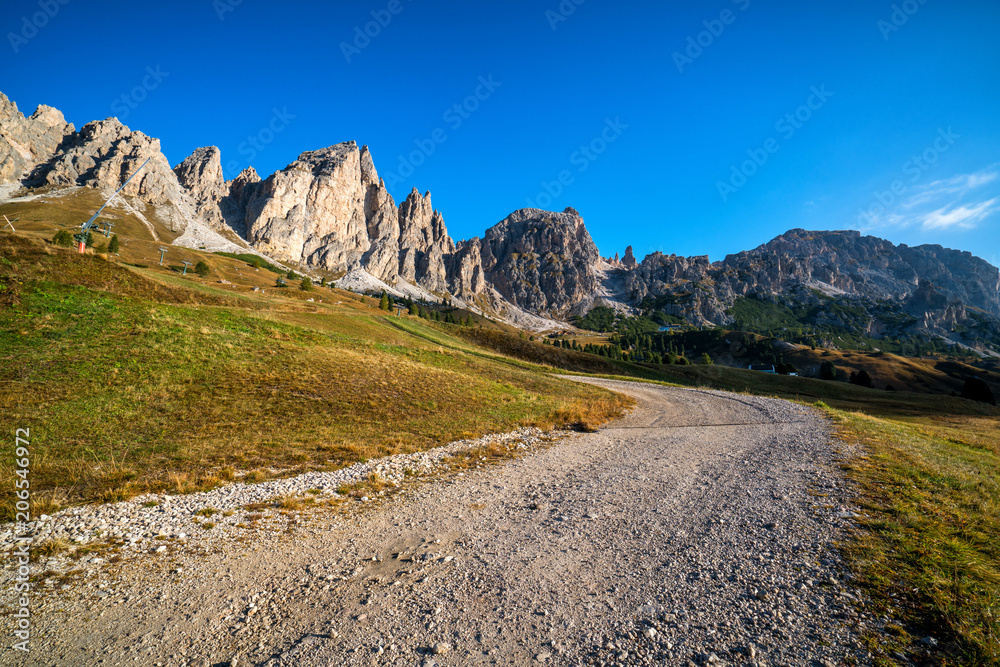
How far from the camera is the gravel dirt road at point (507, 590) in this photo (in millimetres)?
4414

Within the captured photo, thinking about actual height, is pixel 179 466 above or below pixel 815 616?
below

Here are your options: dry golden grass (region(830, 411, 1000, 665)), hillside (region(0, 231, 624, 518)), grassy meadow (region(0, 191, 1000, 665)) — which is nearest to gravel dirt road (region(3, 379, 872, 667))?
dry golden grass (region(830, 411, 1000, 665))

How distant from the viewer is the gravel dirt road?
4.41 metres

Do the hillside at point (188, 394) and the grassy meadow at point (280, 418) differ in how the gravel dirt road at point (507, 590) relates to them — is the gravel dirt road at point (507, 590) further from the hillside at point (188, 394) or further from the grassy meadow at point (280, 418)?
the hillside at point (188, 394)

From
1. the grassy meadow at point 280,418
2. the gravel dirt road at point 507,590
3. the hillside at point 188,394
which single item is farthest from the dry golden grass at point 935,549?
the hillside at point 188,394

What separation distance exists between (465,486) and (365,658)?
5.88 metres

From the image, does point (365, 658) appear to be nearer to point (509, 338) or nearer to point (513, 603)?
point (513, 603)

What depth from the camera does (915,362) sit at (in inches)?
5738

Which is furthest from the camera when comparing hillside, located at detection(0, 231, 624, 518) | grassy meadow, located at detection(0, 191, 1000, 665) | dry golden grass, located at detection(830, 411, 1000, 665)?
hillside, located at detection(0, 231, 624, 518)

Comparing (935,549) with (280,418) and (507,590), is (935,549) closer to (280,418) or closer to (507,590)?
(507,590)

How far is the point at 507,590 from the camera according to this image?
5.62 metres

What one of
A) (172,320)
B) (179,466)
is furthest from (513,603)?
(172,320)

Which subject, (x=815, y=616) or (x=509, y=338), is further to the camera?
(x=509, y=338)

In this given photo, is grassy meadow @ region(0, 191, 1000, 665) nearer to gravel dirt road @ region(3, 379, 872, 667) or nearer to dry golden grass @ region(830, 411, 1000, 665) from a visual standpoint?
dry golden grass @ region(830, 411, 1000, 665)
